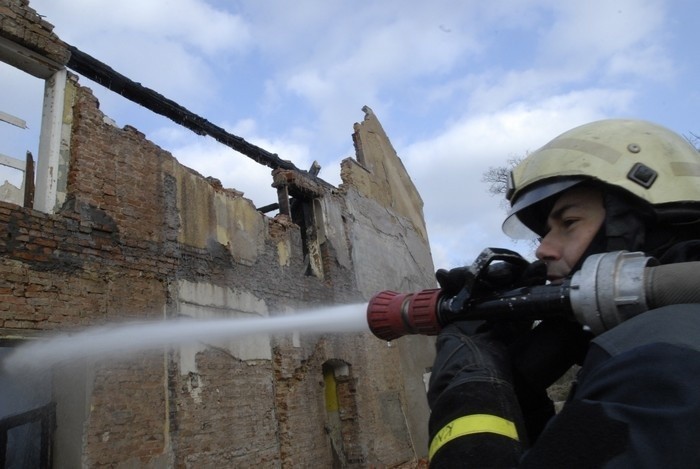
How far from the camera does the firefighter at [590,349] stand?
3.06 ft

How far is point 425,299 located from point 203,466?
17.7 ft

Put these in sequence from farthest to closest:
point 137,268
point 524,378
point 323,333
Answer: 1. point 323,333
2. point 137,268
3. point 524,378

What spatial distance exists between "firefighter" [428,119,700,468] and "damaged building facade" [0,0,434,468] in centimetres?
479

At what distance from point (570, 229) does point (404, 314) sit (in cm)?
64

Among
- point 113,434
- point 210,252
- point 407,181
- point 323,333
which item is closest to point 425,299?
point 113,434

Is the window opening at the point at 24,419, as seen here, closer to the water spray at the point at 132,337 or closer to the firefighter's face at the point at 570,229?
the water spray at the point at 132,337

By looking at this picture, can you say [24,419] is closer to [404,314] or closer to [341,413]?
[341,413]

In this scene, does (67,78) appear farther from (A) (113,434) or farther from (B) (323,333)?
(B) (323,333)

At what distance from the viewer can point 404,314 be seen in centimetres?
192

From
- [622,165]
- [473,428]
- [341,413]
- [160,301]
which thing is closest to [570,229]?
[622,165]

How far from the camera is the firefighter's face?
167 centimetres

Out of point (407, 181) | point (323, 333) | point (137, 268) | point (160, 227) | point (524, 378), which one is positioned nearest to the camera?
point (524, 378)

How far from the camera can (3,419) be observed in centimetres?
571

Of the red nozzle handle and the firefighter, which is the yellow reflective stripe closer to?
the firefighter
